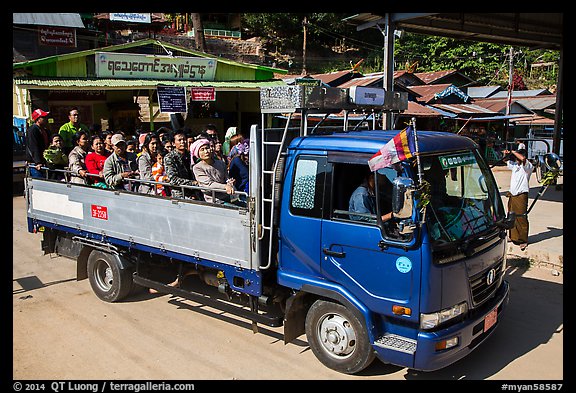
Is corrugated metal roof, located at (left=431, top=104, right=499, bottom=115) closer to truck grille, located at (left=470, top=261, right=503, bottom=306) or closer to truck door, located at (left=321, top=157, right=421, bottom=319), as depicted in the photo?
truck grille, located at (left=470, top=261, right=503, bottom=306)

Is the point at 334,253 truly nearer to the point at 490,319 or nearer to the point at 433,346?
the point at 433,346

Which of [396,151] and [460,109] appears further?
[460,109]

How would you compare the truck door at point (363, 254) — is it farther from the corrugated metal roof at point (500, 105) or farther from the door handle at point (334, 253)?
the corrugated metal roof at point (500, 105)

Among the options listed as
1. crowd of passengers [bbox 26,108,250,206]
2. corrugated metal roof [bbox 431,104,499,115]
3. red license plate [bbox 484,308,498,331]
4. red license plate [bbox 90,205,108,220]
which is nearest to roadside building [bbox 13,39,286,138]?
crowd of passengers [bbox 26,108,250,206]

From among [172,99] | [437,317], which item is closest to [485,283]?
[437,317]

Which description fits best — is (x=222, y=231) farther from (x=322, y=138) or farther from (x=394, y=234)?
(x=394, y=234)

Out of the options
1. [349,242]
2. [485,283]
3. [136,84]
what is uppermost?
[136,84]

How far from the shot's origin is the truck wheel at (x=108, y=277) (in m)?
6.55

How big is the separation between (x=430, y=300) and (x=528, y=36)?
12579 mm

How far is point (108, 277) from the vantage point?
686cm

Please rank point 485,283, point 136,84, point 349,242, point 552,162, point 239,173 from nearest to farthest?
point 349,242 < point 485,283 < point 239,173 < point 552,162 < point 136,84

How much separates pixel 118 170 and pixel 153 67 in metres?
11.0
